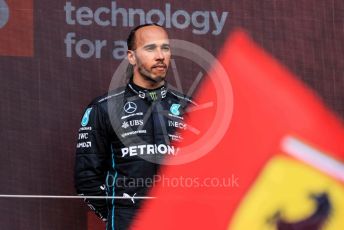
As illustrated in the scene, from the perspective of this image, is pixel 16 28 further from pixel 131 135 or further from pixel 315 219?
pixel 315 219

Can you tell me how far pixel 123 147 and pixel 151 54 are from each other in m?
0.39

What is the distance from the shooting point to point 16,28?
381 cm

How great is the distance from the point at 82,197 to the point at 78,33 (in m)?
0.72

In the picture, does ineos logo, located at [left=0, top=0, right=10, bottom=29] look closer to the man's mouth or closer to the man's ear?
the man's ear

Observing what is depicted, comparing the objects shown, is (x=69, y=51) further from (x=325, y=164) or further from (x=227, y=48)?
(x=325, y=164)

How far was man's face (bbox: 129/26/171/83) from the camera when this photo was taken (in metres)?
3.62

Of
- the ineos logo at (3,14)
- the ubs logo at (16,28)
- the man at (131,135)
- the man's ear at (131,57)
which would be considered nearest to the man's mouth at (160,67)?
the man at (131,135)

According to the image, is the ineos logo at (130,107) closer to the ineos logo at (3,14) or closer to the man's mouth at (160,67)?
the man's mouth at (160,67)

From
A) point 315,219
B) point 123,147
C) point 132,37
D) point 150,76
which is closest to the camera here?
point 123,147

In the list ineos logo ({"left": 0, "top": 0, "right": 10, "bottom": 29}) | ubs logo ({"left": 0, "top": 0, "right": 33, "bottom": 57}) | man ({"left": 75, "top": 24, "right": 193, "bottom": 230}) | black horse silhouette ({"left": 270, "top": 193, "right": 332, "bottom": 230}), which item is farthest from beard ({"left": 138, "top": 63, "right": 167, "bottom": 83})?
black horse silhouette ({"left": 270, "top": 193, "right": 332, "bottom": 230})

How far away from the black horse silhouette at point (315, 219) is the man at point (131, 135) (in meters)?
0.60

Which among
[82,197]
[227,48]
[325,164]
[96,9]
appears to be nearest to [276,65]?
[227,48]

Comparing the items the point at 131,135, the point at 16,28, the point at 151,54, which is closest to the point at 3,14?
the point at 16,28

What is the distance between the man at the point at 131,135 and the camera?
3504 millimetres
